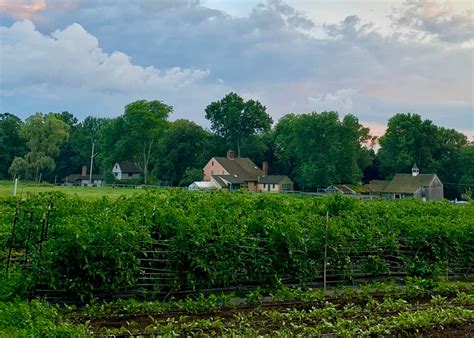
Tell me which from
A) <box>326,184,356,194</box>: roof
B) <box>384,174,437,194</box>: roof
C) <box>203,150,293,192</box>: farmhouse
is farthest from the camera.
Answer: <box>203,150,293,192</box>: farmhouse

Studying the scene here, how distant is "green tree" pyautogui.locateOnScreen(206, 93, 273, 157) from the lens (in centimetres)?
7438

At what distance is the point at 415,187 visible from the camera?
55844 mm

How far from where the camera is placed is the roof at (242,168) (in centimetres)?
6419

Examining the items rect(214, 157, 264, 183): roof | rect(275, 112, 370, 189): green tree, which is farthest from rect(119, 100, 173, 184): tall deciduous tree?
rect(275, 112, 370, 189): green tree

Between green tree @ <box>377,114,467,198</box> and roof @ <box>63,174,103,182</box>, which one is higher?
green tree @ <box>377,114,467,198</box>

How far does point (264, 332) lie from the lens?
5.87m

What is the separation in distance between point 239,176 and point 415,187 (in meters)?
22.8

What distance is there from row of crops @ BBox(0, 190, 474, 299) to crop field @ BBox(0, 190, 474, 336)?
0.02 meters

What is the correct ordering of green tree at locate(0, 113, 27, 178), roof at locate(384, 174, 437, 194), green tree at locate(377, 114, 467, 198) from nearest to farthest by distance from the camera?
roof at locate(384, 174, 437, 194), green tree at locate(377, 114, 467, 198), green tree at locate(0, 113, 27, 178)

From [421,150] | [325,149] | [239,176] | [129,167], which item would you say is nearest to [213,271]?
[325,149]

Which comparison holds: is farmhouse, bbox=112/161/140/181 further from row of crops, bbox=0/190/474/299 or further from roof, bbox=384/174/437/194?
row of crops, bbox=0/190/474/299

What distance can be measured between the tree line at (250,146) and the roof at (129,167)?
456 cm

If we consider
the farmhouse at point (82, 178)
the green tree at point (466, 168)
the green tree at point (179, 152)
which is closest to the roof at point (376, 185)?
the green tree at point (466, 168)

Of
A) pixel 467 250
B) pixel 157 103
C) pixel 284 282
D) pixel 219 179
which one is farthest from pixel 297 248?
pixel 157 103
